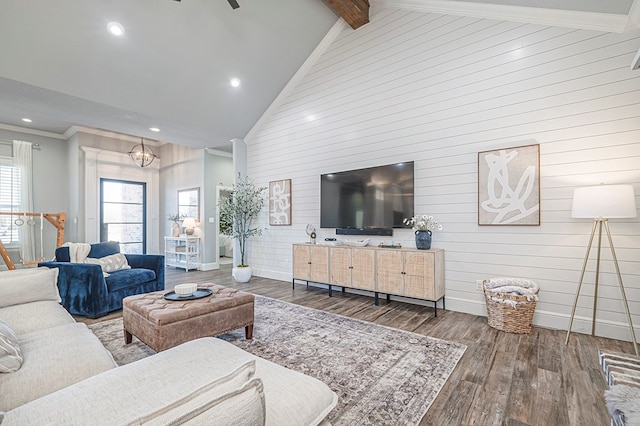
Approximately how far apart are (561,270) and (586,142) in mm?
1360

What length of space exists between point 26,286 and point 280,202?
3780mm

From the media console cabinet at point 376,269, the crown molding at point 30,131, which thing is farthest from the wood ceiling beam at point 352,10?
the crown molding at point 30,131

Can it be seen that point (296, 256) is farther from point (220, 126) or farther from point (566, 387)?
point (566, 387)

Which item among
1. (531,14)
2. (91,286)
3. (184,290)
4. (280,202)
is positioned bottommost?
(91,286)

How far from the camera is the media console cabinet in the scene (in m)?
3.56

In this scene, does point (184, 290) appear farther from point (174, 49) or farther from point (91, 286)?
point (174, 49)

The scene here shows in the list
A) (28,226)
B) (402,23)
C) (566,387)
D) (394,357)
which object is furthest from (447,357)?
(28,226)

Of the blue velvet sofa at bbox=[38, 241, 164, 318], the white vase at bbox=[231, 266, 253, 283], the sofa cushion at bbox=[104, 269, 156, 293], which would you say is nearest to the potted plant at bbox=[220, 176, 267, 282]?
the white vase at bbox=[231, 266, 253, 283]

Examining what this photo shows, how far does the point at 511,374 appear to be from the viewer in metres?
2.21

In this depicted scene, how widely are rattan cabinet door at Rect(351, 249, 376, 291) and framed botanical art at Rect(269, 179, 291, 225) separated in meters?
1.84

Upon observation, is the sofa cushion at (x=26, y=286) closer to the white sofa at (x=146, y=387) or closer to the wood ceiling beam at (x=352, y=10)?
the white sofa at (x=146, y=387)

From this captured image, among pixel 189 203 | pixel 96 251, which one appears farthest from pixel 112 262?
pixel 189 203

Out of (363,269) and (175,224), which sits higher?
(175,224)

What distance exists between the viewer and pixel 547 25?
3166 millimetres
